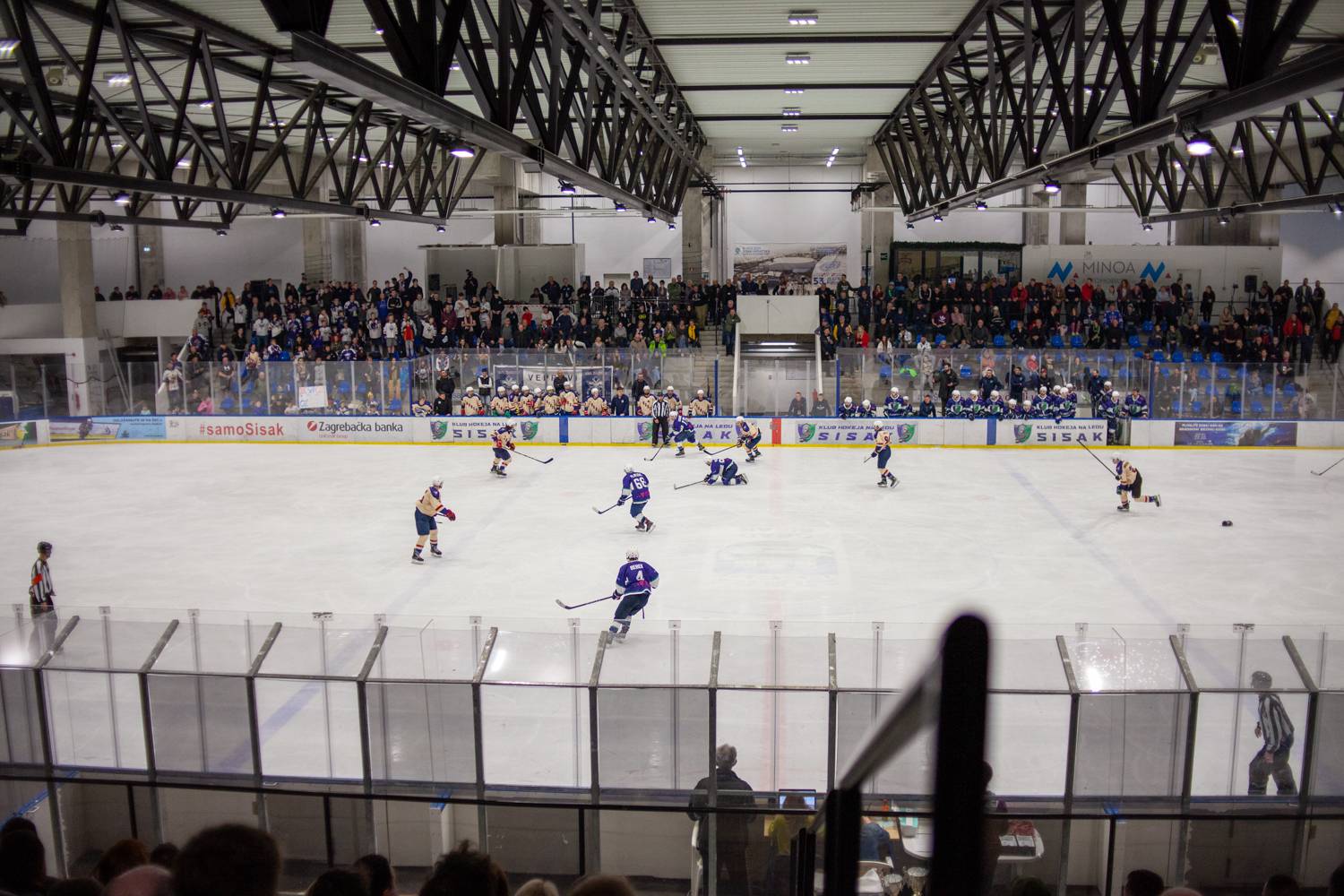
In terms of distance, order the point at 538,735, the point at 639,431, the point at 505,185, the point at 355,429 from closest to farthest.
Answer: the point at 538,735 → the point at 639,431 → the point at 355,429 → the point at 505,185

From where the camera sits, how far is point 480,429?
26.6m

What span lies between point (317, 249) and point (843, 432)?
19.4 m

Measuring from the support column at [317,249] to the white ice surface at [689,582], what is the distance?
35.3ft

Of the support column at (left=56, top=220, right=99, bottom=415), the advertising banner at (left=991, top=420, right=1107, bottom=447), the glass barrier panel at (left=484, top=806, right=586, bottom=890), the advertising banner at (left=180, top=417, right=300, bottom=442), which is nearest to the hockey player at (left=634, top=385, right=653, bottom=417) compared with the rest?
the advertising banner at (left=991, top=420, right=1107, bottom=447)

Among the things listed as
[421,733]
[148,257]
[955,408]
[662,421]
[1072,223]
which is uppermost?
[1072,223]

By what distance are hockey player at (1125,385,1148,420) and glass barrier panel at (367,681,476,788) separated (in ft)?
71.6

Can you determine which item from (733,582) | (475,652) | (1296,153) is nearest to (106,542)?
(733,582)

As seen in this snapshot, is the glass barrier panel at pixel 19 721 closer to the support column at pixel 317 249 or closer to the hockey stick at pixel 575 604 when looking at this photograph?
the hockey stick at pixel 575 604

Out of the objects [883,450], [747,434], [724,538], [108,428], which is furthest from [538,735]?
[108,428]

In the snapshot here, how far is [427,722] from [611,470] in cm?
1525

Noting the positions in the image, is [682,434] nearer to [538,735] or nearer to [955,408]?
[955,408]

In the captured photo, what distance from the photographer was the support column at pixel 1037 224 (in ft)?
120

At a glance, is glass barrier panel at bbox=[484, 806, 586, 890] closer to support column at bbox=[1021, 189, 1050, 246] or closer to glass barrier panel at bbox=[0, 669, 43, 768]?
glass barrier panel at bbox=[0, 669, 43, 768]

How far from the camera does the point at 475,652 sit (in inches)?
307
